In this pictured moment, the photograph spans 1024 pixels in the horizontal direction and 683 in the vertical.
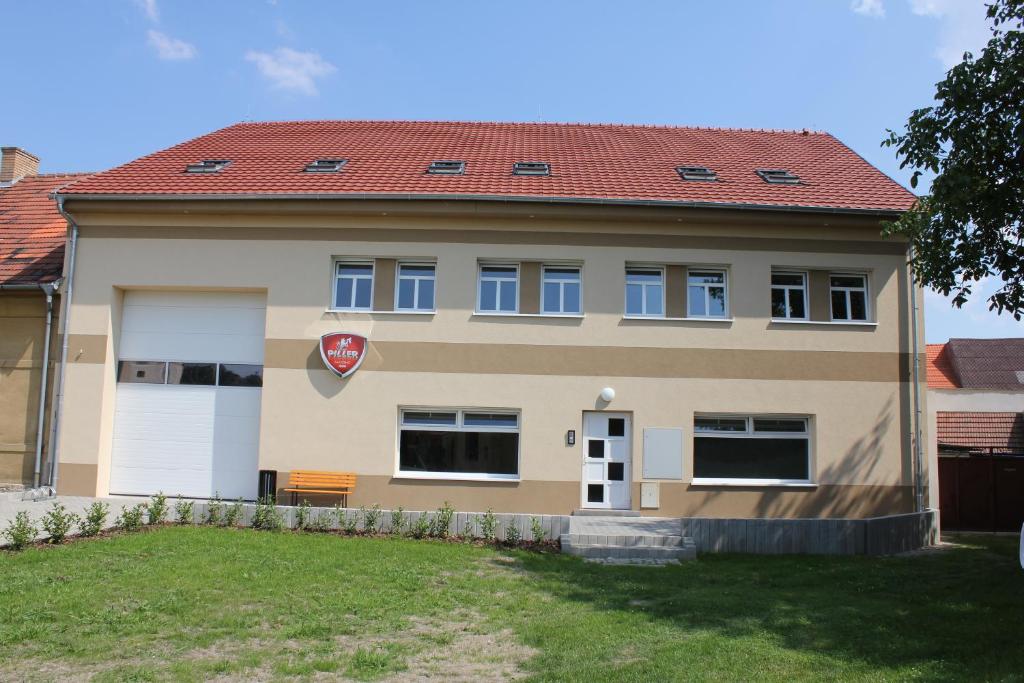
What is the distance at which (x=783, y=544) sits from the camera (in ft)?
44.3

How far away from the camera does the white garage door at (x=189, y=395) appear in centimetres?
1546

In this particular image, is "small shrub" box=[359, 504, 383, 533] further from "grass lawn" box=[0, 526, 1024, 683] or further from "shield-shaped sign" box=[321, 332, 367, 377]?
"shield-shaped sign" box=[321, 332, 367, 377]

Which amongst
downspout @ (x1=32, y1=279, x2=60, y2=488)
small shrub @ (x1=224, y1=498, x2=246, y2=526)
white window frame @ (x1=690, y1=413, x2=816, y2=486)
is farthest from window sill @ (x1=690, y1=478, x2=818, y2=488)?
downspout @ (x1=32, y1=279, x2=60, y2=488)

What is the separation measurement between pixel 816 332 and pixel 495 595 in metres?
9.41

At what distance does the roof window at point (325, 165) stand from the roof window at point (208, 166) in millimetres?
1976

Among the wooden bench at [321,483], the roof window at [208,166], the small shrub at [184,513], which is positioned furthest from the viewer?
the roof window at [208,166]

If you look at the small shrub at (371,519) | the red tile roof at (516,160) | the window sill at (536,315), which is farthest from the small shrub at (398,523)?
the red tile roof at (516,160)

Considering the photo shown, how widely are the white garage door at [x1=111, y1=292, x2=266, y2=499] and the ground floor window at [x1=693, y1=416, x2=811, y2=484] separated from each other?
8931 mm

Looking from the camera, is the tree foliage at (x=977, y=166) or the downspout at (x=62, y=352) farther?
the downspout at (x=62, y=352)

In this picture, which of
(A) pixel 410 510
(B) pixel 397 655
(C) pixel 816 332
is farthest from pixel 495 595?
(C) pixel 816 332

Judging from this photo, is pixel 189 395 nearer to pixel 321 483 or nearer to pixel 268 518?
pixel 321 483

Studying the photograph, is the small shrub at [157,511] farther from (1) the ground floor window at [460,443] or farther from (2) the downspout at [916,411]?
(2) the downspout at [916,411]

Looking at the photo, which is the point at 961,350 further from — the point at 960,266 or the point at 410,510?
the point at 410,510

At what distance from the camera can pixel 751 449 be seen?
49.8ft
